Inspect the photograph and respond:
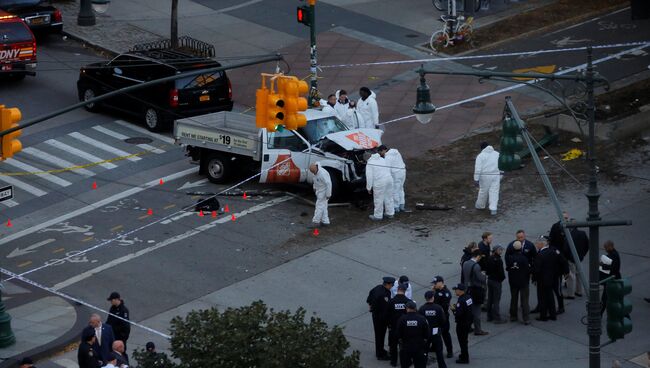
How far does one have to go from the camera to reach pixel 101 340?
17.2 metres

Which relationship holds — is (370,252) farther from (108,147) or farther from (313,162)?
(108,147)

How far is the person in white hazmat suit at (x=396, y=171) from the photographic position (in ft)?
78.3

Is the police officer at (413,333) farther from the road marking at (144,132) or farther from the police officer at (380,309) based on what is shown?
the road marking at (144,132)

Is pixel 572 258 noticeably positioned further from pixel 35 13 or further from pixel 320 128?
pixel 35 13

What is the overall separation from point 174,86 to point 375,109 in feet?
15.2

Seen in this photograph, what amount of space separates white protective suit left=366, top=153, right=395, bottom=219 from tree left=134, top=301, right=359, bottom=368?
365 inches

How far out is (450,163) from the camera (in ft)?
87.7

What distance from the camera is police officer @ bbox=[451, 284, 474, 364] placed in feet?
59.6

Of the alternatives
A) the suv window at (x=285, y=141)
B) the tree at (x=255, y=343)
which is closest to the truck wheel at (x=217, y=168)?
the suv window at (x=285, y=141)

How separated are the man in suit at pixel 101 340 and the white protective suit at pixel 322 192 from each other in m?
7.01

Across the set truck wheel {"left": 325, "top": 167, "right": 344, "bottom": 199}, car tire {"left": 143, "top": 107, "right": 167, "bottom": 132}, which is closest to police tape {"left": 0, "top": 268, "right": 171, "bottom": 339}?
truck wheel {"left": 325, "top": 167, "right": 344, "bottom": 199}

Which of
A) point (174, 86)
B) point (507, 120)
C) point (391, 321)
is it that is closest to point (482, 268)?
point (391, 321)

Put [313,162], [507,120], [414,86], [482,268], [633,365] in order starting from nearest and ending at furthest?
1. [507,120]
2. [633,365]
3. [482,268]
4. [313,162]
5. [414,86]

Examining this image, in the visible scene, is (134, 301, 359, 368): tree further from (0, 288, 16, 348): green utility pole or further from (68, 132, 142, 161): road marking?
(68, 132, 142, 161): road marking
